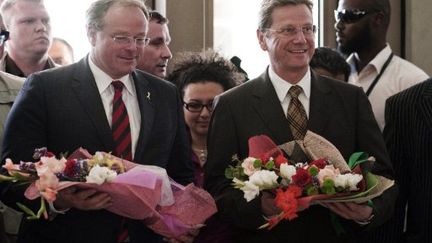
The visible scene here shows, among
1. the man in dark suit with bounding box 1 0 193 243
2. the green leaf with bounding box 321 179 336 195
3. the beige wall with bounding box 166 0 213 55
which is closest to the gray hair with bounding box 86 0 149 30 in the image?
the man in dark suit with bounding box 1 0 193 243

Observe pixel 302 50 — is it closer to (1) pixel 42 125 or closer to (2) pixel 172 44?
(1) pixel 42 125

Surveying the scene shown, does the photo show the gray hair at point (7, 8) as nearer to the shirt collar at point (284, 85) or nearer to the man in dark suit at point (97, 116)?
the man in dark suit at point (97, 116)

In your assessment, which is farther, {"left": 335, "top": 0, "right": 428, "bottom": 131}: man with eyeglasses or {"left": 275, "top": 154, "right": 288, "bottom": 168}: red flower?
{"left": 335, "top": 0, "right": 428, "bottom": 131}: man with eyeglasses

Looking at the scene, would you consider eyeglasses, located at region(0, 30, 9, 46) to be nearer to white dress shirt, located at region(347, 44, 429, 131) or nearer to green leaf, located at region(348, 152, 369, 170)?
green leaf, located at region(348, 152, 369, 170)

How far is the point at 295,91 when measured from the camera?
3.31 metres

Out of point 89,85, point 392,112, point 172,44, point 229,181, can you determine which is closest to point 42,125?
point 89,85

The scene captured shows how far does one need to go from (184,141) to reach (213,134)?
0.21 meters

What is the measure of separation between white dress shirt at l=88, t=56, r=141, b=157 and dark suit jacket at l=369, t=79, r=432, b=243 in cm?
96

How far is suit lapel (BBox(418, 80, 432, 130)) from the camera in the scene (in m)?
3.18

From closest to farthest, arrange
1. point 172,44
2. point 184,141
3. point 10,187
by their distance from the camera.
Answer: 1. point 10,187
2. point 184,141
3. point 172,44

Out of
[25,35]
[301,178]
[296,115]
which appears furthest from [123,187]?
[25,35]

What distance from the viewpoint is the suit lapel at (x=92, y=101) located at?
316 centimetres

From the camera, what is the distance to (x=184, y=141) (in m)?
3.42

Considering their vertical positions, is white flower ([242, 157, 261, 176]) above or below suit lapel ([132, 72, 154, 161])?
below
